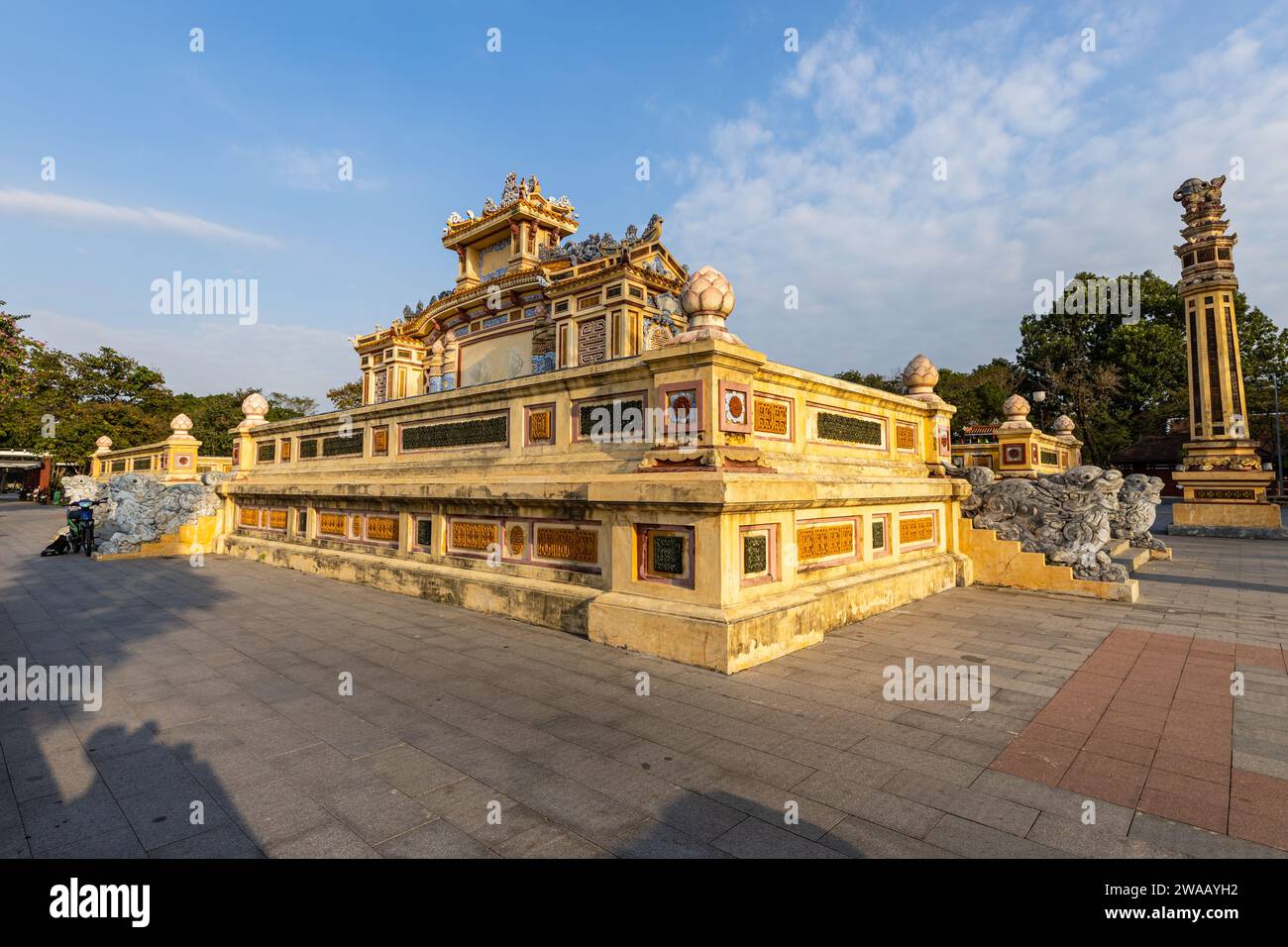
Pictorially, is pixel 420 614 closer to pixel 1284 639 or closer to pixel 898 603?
pixel 898 603

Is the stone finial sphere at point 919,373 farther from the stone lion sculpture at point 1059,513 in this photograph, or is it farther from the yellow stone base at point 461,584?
the yellow stone base at point 461,584

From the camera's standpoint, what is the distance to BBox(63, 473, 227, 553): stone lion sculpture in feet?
41.0

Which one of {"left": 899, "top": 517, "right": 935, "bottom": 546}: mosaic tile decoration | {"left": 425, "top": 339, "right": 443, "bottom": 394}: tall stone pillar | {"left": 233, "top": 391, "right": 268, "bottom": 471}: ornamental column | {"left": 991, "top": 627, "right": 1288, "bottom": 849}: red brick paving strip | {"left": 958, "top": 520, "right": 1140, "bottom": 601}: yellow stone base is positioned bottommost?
{"left": 991, "top": 627, "right": 1288, "bottom": 849}: red brick paving strip

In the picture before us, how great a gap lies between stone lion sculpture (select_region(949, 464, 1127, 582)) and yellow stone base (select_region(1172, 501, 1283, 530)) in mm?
13937

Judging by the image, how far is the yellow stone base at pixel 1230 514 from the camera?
16953mm

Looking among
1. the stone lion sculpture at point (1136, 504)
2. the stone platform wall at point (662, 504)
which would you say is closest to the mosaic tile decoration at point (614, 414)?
the stone platform wall at point (662, 504)

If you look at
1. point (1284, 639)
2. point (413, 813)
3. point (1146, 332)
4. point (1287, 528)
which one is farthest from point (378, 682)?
point (1146, 332)

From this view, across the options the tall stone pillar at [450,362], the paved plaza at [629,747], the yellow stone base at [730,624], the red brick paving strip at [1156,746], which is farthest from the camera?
the tall stone pillar at [450,362]

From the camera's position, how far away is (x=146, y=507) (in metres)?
12.7

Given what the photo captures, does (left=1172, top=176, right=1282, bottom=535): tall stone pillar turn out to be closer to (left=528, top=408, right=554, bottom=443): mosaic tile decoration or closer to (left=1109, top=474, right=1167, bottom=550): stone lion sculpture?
(left=1109, top=474, right=1167, bottom=550): stone lion sculpture

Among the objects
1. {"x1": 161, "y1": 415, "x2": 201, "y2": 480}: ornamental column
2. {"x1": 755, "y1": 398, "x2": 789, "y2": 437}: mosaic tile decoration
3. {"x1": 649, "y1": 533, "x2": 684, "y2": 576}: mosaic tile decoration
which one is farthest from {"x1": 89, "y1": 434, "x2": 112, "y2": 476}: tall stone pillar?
{"x1": 755, "y1": 398, "x2": 789, "y2": 437}: mosaic tile decoration

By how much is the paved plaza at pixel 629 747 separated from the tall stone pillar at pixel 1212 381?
1554cm

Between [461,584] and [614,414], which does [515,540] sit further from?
[614,414]

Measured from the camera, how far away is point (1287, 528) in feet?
57.4
